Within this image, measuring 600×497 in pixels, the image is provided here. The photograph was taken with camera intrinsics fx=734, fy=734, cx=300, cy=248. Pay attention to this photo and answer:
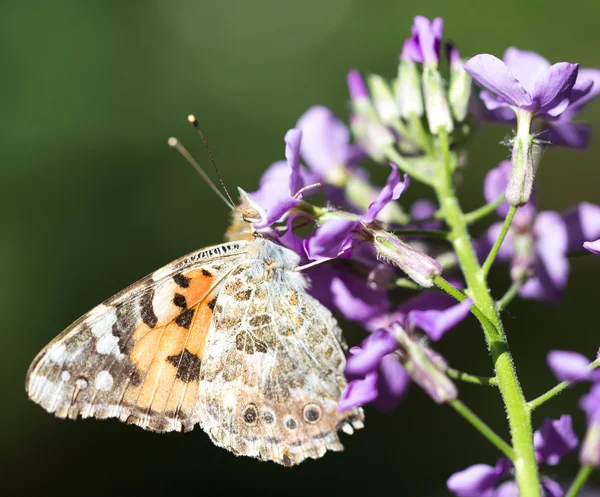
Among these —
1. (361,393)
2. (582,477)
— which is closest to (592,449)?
(582,477)

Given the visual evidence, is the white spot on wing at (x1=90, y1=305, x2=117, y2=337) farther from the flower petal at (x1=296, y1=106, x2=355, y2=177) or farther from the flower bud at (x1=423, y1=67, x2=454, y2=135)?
the flower bud at (x1=423, y1=67, x2=454, y2=135)

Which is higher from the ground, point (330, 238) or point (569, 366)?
point (330, 238)

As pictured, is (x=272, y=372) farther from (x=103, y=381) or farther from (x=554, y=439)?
(x=554, y=439)

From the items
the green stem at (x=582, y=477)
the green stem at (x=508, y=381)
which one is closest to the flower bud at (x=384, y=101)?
the green stem at (x=508, y=381)

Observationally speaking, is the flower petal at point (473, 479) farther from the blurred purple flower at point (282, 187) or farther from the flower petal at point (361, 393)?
the blurred purple flower at point (282, 187)

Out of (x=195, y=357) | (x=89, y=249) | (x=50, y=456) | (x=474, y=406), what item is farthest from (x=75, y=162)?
(x=195, y=357)

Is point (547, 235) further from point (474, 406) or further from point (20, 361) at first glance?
point (20, 361)
